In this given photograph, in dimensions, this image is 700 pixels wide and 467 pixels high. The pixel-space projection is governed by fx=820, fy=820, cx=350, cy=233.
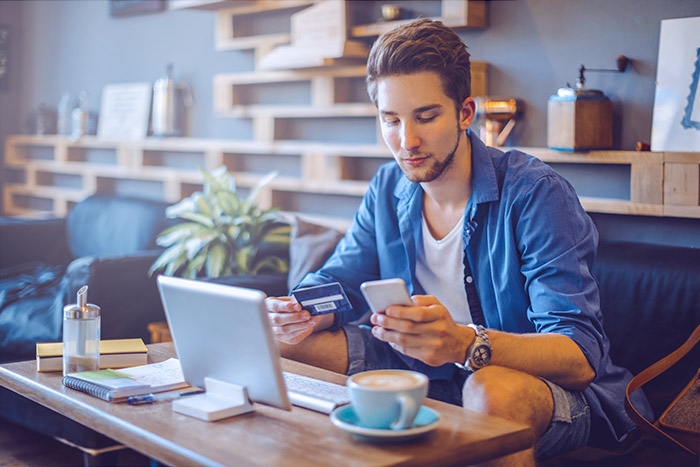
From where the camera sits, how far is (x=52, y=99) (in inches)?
211

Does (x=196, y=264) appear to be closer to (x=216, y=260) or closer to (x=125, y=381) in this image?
(x=216, y=260)

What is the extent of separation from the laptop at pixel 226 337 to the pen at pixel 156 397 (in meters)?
0.04

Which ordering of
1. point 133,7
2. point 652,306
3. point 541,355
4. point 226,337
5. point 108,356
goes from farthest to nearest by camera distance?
point 133,7
point 652,306
point 108,356
point 541,355
point 226,337

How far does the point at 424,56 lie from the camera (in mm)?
1819

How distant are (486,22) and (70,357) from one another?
1801 millimetres

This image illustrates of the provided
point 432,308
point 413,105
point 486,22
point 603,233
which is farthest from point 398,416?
point 486,22

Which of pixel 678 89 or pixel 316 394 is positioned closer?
pixel 316 394

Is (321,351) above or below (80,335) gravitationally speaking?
below

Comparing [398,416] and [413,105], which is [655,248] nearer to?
[413,105]

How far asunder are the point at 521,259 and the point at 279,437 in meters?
0.77

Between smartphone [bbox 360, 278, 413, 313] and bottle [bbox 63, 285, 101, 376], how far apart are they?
56cm

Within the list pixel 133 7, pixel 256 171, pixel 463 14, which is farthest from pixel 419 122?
pixel 133 7

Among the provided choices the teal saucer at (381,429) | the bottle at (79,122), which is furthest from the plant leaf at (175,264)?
the bottle at (79,122)

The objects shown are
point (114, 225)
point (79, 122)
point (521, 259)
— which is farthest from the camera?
point (79, 122)
